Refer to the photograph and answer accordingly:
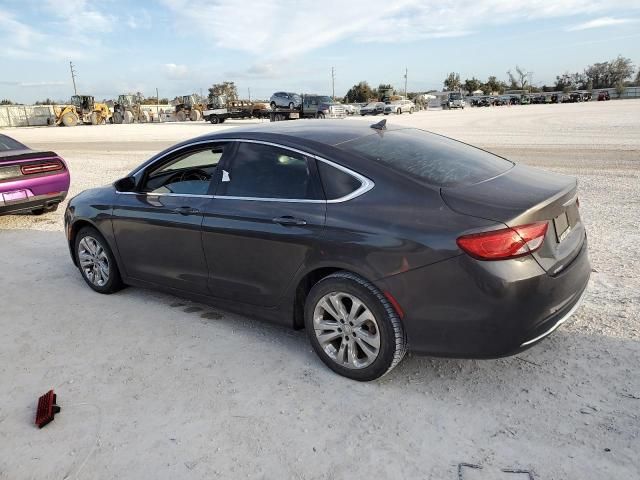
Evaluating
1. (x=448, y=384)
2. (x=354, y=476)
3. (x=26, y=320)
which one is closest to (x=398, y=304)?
(x=448, y=384)

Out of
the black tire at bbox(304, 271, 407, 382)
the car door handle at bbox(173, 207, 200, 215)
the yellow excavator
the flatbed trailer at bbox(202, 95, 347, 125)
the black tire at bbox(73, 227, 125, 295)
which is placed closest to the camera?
the black tire at bbox(304, 271, 407, 382)

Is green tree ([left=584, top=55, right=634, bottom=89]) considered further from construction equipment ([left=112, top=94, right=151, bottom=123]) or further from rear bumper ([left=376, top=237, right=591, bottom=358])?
rear bumper ([left=376, top=237, right=591, bottom=358])

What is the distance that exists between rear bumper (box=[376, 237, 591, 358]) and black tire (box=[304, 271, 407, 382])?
71 mm

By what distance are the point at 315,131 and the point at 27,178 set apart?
5768mm

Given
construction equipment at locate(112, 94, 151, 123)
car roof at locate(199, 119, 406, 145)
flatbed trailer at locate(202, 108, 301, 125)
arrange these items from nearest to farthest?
car roof at locate(199, 119, 406, 145) → flatbed trailer at locate(202, 108, 301, 125) → construction equipment at locate(112, 94, 151, 123)

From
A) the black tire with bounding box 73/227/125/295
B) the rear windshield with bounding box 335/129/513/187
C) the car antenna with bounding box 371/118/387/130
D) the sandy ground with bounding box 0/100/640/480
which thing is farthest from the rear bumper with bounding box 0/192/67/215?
the rear windshield with bounding box 335/129/513/187

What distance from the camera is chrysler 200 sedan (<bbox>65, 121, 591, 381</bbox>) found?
2801 millimetres

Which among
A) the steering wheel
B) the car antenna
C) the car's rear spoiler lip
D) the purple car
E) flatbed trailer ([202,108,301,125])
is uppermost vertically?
the car antenna

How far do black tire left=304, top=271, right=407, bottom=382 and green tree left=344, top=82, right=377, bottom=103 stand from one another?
101 m

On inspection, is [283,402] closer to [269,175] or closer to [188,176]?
[269,175]

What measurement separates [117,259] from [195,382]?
1.89 metres

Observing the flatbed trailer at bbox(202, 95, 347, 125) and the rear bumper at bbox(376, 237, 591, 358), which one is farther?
the flatbed trailer at bbox(202, 95, 347, 125)

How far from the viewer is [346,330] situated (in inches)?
128

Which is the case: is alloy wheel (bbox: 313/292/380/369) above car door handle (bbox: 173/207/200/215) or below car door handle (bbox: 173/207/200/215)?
below
